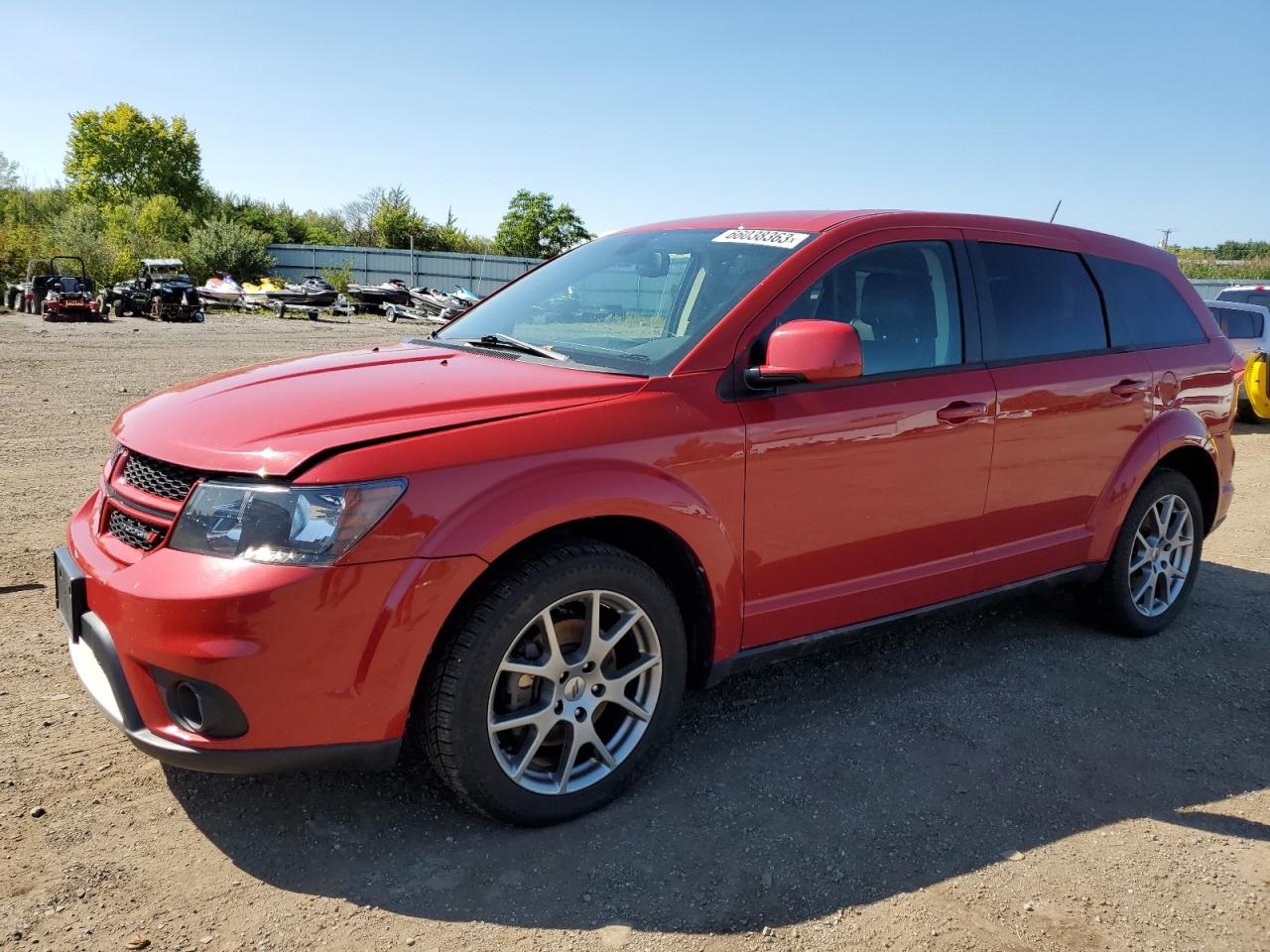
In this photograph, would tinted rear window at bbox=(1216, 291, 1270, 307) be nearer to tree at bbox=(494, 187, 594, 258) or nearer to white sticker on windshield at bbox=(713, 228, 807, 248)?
white sticker on windshield at bbox=(713, 228, 807, 248)

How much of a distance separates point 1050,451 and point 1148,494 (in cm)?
90

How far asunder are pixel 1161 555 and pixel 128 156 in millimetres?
73042

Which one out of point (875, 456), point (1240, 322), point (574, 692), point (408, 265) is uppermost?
point (408, 265)

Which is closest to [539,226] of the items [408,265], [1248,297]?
[408,265]

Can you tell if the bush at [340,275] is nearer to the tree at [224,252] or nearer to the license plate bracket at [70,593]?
the tree at [224,252]

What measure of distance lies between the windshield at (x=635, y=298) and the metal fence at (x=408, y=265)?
40.8 metres

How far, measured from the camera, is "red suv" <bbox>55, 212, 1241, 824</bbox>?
2436 mm

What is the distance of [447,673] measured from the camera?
103 inches

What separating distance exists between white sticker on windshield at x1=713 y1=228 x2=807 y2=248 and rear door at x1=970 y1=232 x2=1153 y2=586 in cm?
90

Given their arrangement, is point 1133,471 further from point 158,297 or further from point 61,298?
point 158,297

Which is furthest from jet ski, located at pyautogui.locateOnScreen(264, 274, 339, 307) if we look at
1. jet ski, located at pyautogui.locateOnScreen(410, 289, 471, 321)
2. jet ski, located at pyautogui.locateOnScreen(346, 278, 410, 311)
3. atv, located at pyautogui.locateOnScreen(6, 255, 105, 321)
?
atv, located at pyautogui.locateOnScreen(6, 255, 105, 321)

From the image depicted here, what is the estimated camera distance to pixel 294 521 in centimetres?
240

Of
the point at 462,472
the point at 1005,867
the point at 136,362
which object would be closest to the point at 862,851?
the point at 1005,867

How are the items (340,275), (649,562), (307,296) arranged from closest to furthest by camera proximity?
(649,562) < (307,296) < (340,275)
